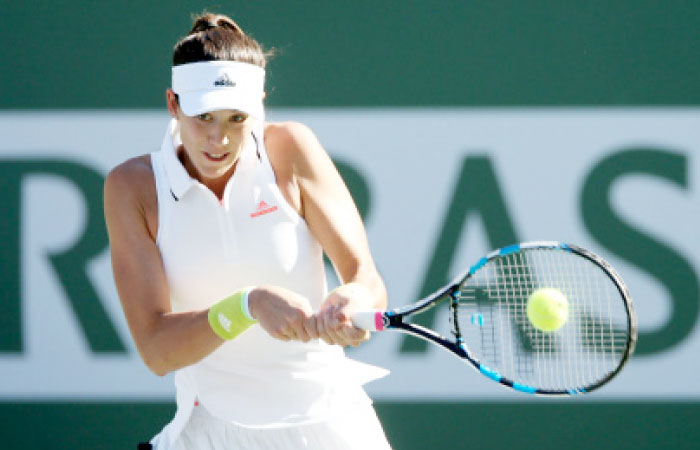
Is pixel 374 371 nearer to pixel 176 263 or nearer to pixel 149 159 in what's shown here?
pixel 176 263

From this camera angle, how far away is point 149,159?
230cm

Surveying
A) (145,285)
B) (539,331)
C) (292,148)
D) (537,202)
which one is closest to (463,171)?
(537,202)

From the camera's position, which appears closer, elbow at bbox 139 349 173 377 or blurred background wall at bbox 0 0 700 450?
elbow at bbox 139 349 173 377

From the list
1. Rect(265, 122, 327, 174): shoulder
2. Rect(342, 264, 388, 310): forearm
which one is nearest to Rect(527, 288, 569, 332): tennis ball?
Rect(342, 264, 388, 310): forearm

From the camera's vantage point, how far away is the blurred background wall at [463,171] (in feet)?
11.9

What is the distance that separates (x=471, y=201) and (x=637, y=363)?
2.44ft

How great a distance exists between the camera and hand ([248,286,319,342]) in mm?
1986

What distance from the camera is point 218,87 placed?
2.13m

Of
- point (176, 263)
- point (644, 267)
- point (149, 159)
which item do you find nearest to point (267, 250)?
point (176, 263)

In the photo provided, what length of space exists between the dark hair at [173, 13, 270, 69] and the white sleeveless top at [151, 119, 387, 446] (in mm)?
190

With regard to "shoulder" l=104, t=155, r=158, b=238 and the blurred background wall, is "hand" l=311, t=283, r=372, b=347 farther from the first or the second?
the blurred background wall

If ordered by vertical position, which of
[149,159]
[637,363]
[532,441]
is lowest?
[532,441]

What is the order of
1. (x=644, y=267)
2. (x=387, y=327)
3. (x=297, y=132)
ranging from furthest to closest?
(x=644, y=267) < (x=297, y=132) < (x=387, y=327)

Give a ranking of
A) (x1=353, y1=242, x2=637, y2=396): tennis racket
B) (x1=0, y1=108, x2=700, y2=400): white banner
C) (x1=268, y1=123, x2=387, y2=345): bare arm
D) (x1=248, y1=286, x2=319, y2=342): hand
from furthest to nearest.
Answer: (x1=0, y1=108, x2=700, y2=400): white banner < (x1=268, y1=123, x2=387, y2=345): bare arm < (x1=353, y1=242, x2=637, y2=396): tennis racket < (x1=248, y1=286, x2=319, y2=342): hand
